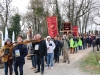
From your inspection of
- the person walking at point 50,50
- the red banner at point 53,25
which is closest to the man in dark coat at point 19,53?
the person walking at point 50,50

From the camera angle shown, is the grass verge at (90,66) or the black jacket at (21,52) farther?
the grass verge at (90,66)

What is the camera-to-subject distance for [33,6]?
37.3 meters

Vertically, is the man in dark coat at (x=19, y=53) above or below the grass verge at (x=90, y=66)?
above

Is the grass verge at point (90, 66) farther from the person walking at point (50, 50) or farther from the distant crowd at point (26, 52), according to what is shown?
the person walking at point (50, 50)

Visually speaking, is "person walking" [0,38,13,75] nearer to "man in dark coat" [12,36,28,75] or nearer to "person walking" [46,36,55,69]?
"man in dark coat" [12,36,28,75]

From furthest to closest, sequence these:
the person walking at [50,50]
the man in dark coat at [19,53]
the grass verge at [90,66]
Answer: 1. the person walking at [50,50]
2. the grass verge at [90,66]
3. the man in dark coat at [19,53]

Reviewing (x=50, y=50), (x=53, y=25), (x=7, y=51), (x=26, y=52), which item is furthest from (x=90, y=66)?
(x=53, y=25)

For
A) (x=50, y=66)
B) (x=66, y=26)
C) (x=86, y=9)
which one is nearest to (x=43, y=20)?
(x=66, y=26)

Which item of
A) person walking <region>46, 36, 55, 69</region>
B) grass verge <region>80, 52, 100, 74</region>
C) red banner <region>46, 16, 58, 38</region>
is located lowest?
grass verge <region>80, 52, 100, 74</region>

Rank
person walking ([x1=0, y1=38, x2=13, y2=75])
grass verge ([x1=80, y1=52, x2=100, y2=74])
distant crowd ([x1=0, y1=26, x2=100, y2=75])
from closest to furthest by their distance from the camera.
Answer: distant crowd ([x1=0, y1=26, x2=100, y2=75]), person walking ([x1=0, y1=38, x2=13, y2=75]), grass verge ([x1=80, y1=52, x2=100, y2=74])

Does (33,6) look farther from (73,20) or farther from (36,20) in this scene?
(73,20)

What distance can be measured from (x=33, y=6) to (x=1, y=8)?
5.07 meters

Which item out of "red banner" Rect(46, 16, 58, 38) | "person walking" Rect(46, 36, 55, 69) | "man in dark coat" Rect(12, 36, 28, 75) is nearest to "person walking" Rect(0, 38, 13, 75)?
"man in dark coat" Rect(12, 36, 28, 75)

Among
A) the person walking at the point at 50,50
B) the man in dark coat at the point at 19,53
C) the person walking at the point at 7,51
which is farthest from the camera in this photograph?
the person walking at the point at 50,50
